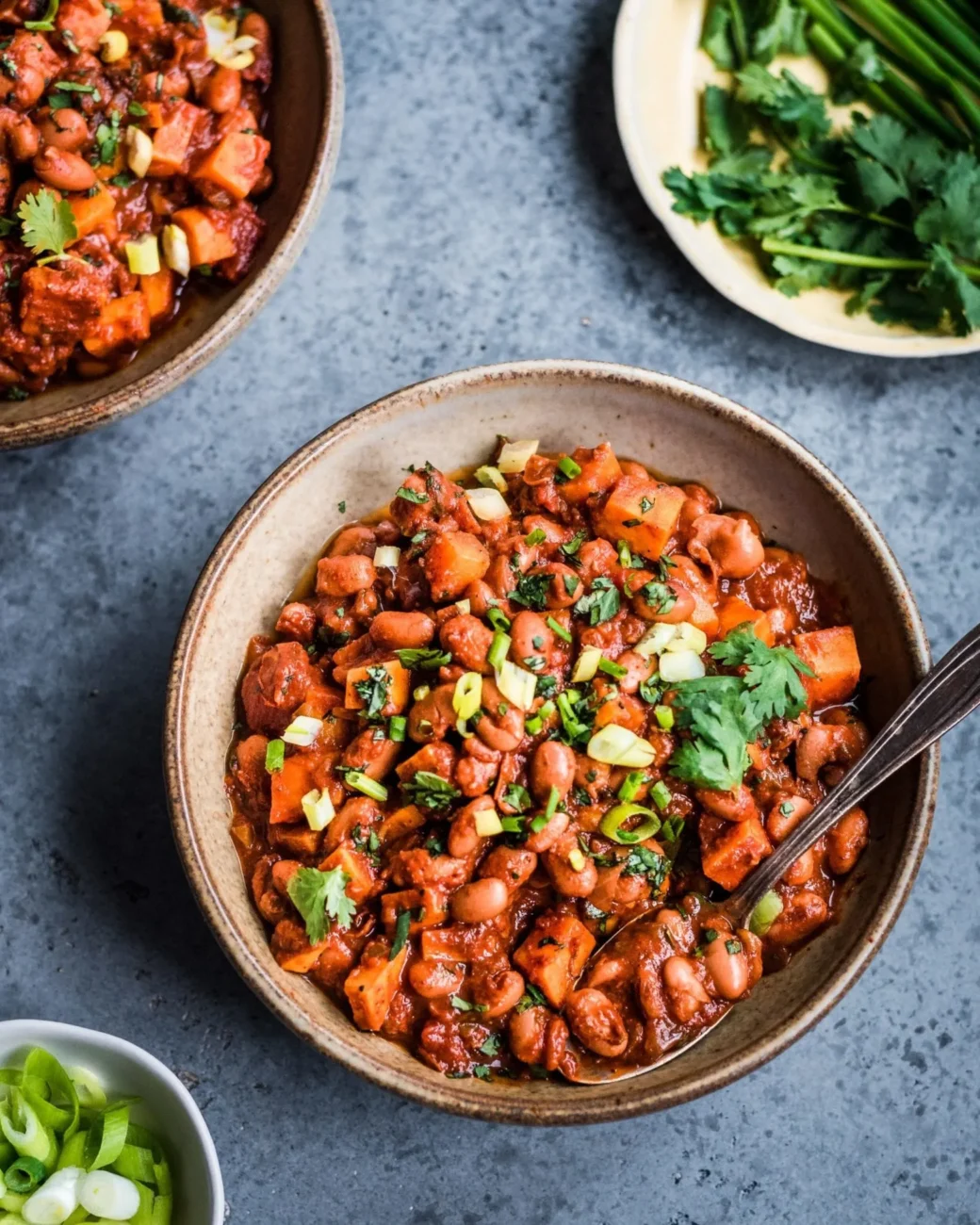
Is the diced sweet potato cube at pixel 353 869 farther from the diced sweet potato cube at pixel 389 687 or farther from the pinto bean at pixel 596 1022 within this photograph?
the pinto bean at pixel 596 1022

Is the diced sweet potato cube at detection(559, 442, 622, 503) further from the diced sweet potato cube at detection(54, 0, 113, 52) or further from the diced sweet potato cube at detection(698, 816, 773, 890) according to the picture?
the diced sweet potato cube at detection(54, 0, 113, 52)

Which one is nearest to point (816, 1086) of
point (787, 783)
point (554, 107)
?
point (787, 783)

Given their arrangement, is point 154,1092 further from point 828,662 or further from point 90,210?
point 90,210

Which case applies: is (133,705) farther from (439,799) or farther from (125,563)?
(439,799)

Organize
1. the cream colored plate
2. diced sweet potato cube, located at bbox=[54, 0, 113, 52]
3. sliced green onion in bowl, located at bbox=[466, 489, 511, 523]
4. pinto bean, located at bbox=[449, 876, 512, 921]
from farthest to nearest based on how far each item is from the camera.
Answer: the cream colored plate, diced sweet potato cube, located at bbox=[54, 0, 113, 52], sliced green onion in bowl, located at bbox=[466, 489, 511, 523], pinto bean, located at bbox=[449, 876, 512, 921]

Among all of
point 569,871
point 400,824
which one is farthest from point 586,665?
point 400,824

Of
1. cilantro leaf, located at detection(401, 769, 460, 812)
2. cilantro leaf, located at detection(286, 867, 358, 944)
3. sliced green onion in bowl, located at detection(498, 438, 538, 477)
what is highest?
sliced green onion in bowl, located at detection(498, 438, 538, 477)

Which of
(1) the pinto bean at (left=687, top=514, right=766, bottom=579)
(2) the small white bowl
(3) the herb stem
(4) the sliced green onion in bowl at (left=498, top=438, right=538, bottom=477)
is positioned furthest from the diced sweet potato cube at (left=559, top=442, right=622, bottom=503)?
(2) the small white bowl
